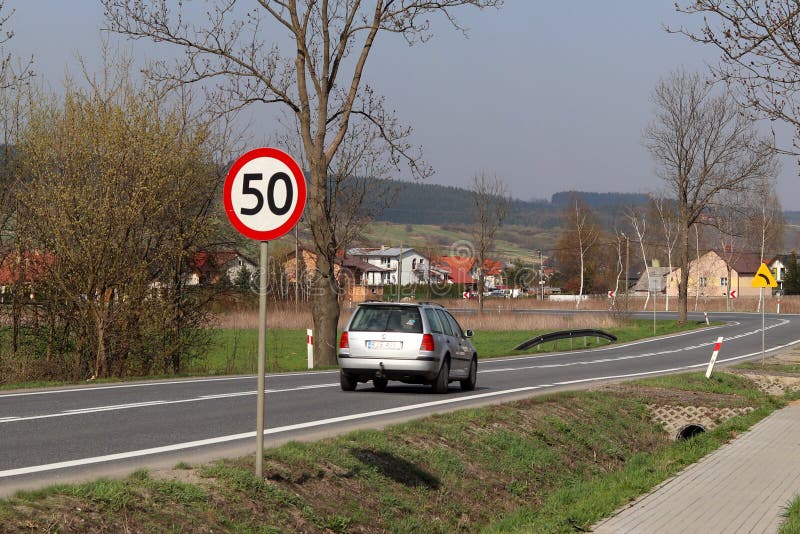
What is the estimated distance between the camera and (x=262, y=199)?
855 centimetres

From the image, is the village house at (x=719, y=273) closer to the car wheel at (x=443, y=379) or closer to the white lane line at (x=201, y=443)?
the car wheel at (x=443, y=379)

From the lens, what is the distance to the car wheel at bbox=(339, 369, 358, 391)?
61.4 feet

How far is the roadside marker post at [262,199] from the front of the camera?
27.8 ft

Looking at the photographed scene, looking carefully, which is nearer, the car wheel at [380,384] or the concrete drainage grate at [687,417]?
the concrete drainage grate at [687,417]

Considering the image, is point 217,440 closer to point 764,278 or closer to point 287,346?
point 764,278

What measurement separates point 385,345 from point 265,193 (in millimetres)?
9968

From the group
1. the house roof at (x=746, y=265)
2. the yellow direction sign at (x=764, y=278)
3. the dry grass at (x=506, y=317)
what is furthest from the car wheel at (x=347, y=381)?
the house roof at (x=746, y=265)

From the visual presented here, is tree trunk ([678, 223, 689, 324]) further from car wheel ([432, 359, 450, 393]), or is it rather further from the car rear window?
the car rear window

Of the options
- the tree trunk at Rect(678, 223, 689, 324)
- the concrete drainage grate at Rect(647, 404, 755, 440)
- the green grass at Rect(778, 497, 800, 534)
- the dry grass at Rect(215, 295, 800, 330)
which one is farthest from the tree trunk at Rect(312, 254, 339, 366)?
the tree trunk at Rect(678, 223, 689, 324)

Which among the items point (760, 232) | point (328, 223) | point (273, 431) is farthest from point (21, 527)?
point (760, 232)

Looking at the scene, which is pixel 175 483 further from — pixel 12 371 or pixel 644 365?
pixel 644 365

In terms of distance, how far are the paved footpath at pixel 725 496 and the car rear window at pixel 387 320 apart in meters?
5.86

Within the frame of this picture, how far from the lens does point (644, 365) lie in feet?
108

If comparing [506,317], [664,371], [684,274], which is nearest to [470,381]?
[664,371]
